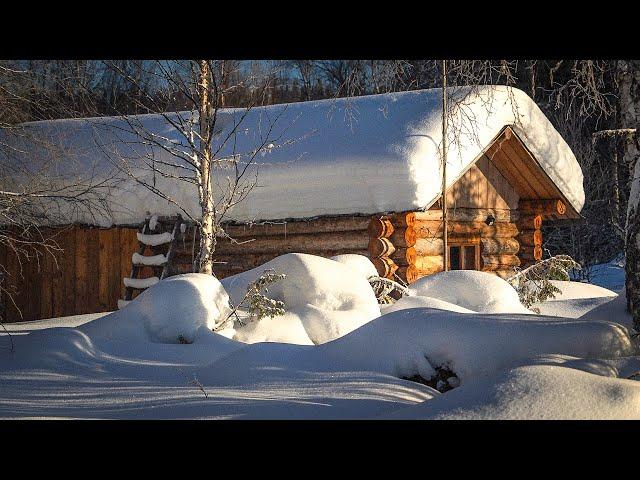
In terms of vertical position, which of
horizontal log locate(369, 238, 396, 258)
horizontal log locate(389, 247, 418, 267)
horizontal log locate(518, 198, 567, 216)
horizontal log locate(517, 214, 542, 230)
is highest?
horizontal log locate(518, 198, 567, 216)

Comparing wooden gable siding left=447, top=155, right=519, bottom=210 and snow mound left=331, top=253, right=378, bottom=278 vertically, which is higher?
wooden gable siding left=447, top=155, right=519, bottom=210

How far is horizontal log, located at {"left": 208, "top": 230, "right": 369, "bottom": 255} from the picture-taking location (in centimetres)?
1418

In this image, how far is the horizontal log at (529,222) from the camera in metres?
17.7

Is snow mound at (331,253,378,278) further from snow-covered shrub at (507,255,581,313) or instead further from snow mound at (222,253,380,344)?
snow-covered shrub at (507,255,581,313)

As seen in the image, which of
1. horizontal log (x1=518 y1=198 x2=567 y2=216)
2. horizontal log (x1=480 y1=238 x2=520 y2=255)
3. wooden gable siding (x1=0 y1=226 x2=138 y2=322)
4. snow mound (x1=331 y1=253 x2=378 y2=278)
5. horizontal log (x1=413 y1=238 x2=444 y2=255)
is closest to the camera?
snow mound (x1=331 y1=253 x2=378 y2=278)

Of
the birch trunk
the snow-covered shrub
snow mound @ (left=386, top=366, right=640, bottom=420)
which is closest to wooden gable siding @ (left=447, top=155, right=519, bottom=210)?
the snow-covered shrub

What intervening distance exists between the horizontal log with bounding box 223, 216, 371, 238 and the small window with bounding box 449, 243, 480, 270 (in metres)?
3.14

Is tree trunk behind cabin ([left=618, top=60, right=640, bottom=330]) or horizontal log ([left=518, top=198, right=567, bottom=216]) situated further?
horizontal log ([left=518, top=198, right=567, bottom=216])

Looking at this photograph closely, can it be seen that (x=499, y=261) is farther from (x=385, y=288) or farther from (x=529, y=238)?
(x=385, y=288)

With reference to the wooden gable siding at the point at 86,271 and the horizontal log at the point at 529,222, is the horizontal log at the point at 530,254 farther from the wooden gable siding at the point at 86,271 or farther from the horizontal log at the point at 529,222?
the wooden gable siding at the point at 86,271

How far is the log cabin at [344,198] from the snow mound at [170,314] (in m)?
3.38

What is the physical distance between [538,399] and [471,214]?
38.5ft

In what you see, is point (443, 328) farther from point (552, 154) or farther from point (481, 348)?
point (552, 154)
